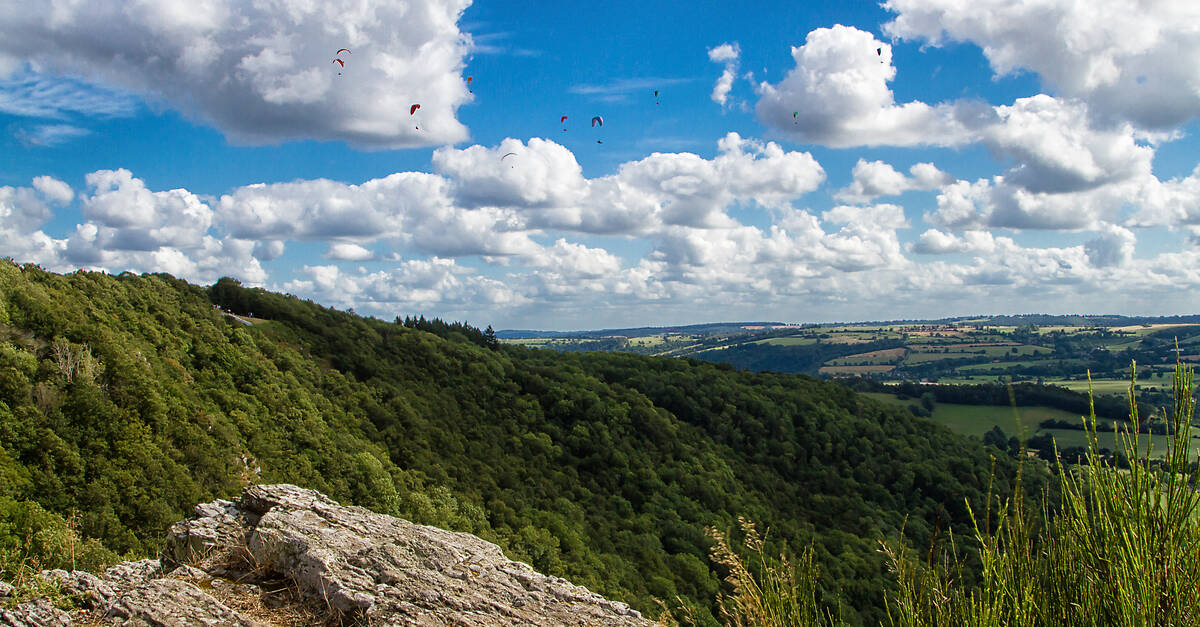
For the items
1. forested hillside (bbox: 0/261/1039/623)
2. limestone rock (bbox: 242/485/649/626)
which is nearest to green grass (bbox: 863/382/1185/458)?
forested hillside (bbox: 0/261/1039/623)

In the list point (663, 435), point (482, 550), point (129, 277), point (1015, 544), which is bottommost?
point (663, 435)

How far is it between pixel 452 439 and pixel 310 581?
179 feet

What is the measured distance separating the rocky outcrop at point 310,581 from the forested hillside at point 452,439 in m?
2.65

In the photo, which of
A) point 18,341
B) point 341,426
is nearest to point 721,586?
point 341,426

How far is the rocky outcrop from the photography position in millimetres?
6570

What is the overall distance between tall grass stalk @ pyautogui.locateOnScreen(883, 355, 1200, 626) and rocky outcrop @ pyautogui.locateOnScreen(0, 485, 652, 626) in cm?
501

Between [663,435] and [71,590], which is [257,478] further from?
[663,435]

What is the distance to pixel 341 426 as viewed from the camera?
49.4 metres

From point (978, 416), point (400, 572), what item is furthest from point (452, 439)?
point (978, 416)

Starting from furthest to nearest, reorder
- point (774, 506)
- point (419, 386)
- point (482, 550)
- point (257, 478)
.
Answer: point (774, 506), point (419, 386), point (257, 478), point (482, 550)

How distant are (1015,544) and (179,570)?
8.44 metres

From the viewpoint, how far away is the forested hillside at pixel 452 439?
26.2 metres

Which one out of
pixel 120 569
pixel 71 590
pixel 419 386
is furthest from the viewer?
pixel 419 386

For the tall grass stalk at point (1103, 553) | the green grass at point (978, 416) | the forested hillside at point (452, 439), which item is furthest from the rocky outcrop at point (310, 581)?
→ the green grass at point (978, 416)
